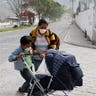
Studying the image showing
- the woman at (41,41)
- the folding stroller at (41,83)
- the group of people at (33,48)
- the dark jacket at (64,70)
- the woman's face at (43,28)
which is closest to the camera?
the dark jacket at (64,70)

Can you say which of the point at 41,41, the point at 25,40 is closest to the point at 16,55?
the point at 25,40

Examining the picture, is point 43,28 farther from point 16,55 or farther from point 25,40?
point 16,55

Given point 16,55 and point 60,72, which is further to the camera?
point 16,55

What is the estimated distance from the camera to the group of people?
746 centimetres

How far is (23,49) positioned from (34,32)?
60 cm

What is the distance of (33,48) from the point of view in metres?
7.95

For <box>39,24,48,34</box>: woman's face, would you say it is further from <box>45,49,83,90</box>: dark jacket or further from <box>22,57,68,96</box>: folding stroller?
<box>45,49,83,90</box>: dark jacket

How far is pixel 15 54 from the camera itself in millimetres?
7520

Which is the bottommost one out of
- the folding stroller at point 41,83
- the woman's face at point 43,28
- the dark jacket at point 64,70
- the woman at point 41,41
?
the folding stroller at point 41,83

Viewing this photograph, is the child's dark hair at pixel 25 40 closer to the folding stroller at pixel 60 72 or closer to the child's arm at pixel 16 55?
the child's arm at pixel 16 55

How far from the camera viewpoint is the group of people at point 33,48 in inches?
294

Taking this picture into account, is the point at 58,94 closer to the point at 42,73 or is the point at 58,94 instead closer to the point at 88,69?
the point at 42,73

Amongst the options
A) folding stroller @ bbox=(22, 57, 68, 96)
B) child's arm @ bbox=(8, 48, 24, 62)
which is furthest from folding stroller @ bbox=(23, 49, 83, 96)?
child's arm @ bbox=(8, 48, 24, 62)

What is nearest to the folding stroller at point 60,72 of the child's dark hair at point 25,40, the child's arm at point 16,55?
the child's arm at point 16,55
